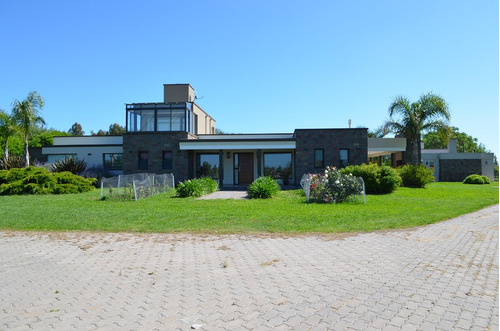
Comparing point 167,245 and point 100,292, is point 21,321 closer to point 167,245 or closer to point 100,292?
point 100,292

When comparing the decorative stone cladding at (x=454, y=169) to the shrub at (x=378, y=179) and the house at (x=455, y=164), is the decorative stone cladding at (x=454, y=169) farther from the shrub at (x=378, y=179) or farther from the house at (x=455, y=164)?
the shrub at (x=378, y=179)

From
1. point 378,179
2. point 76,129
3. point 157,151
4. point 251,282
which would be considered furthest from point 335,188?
point 76,129

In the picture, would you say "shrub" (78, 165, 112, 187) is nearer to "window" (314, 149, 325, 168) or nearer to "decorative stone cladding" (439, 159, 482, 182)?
"window" (314, 149, 325, 168)

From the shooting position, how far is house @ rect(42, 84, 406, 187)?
73.8 ft

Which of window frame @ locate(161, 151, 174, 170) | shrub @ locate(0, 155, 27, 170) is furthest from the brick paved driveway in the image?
shrub @ locate(0, 155, 27, 170)

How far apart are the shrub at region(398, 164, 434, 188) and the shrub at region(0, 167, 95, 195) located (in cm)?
1909

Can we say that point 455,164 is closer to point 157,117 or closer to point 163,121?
point 163,121

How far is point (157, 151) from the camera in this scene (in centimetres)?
2392

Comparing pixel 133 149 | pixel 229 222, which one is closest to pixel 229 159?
pixel 133 149

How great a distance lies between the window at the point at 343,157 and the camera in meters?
22.6

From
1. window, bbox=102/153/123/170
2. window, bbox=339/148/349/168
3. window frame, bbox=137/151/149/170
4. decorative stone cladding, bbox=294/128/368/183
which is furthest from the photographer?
window, bbox=102/153/123/170

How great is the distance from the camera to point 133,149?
24.0 m

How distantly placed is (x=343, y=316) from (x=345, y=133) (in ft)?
64.3

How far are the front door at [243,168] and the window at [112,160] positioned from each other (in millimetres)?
8958
